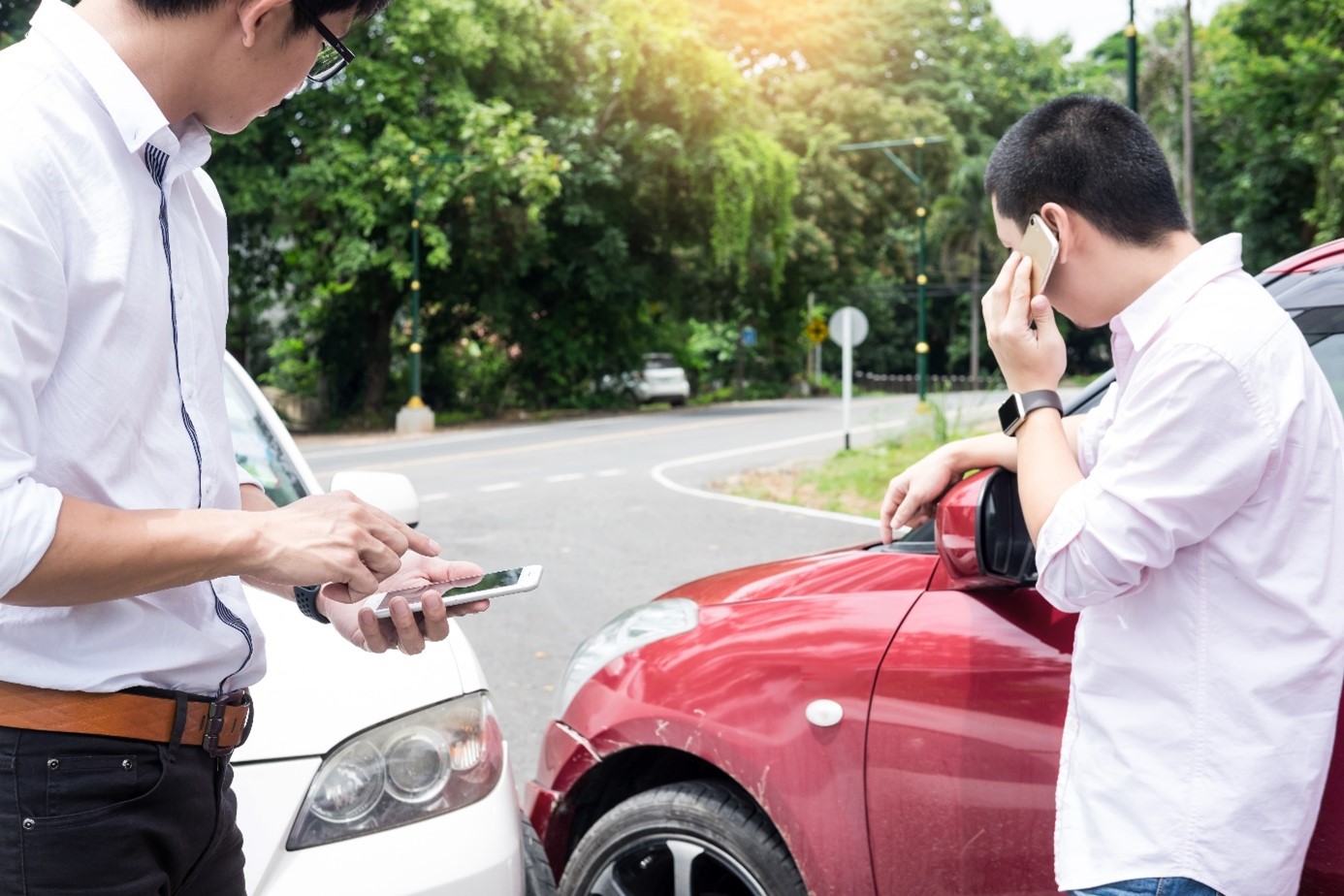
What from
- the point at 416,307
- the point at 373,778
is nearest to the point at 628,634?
the point at 373,778

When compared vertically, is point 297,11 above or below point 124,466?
above

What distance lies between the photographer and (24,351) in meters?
1.30

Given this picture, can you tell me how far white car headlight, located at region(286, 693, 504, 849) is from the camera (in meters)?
2.18

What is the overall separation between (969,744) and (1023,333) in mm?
770

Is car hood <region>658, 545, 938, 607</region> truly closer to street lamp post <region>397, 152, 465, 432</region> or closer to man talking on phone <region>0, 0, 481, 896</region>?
man talking on phone <region>0, 0, 481, 896</region>

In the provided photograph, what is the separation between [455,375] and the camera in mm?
31188

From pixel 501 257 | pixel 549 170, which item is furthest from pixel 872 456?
pixel 501 257

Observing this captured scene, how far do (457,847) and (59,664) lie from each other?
3.12 feet

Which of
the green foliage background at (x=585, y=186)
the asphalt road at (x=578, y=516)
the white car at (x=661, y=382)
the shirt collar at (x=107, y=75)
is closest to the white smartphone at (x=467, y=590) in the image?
the shirt collar at (x=107, y=75)

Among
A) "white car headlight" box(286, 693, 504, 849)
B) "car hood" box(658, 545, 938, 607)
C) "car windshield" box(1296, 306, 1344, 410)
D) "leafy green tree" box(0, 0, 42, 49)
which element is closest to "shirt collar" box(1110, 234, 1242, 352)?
"car windshield" box(1296, 306, 1344, 410)

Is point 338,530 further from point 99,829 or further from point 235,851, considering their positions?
point 235,851

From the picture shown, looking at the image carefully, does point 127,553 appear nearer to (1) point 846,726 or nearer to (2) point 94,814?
(2) point 94,814

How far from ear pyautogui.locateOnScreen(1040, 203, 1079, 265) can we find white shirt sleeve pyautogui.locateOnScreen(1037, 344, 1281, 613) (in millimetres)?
220

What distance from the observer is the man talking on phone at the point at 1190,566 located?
5.08 feet
